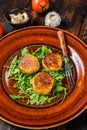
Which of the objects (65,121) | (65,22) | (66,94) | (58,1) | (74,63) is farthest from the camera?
(58,1)

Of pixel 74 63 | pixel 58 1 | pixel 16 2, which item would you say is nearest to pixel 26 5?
pixel 16 2

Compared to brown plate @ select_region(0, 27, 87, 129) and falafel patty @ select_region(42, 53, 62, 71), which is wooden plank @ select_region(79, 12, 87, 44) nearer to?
brown plate @ select_region(0, 27, 87, 129)

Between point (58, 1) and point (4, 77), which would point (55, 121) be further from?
point (58, 1)

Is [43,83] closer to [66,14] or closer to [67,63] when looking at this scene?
[67,63]

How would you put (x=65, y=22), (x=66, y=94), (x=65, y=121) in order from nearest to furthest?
(x=65, y=121) → (x=66, y=94) → (x=65, y=22)

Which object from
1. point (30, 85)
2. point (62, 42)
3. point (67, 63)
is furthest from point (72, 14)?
point (30, 85)

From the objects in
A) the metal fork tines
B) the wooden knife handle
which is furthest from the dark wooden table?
the metal fork tines
